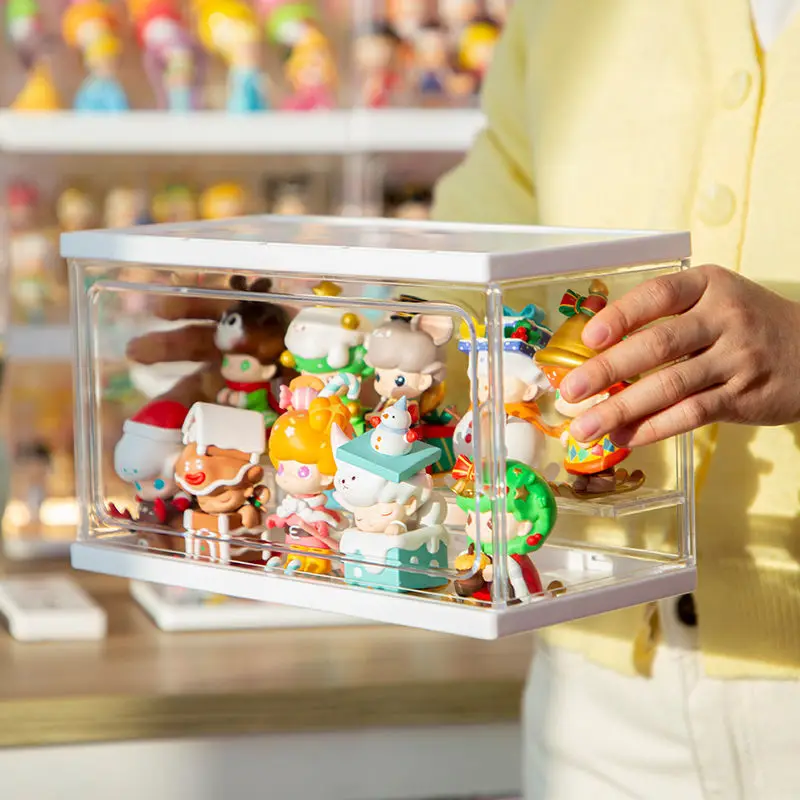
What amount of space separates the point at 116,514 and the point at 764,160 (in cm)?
38

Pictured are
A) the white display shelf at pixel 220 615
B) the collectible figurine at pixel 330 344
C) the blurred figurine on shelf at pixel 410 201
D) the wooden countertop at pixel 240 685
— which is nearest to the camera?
the collectible figurine at pixel 330 344

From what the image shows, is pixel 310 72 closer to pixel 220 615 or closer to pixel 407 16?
pixel 407 16

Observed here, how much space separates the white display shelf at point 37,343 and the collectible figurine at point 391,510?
976 mm

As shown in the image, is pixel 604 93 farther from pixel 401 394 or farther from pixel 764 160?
pixel 401 394

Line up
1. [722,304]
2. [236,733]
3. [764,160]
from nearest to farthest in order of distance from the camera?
[722,304], [764,160], [236,733]

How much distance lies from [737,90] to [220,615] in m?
0.76

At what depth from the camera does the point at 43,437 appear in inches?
63.9

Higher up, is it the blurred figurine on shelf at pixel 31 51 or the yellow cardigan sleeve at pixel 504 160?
the blurred figurine on shelf at pixel 31 51

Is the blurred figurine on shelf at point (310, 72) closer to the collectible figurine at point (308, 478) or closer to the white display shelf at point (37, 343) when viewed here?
the white display shelf at point (37, 343)

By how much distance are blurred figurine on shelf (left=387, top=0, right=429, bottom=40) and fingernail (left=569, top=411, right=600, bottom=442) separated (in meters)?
1.10

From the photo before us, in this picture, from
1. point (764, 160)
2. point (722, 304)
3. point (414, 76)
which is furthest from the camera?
point (414, 76)

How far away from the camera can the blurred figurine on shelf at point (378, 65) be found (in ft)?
5.15

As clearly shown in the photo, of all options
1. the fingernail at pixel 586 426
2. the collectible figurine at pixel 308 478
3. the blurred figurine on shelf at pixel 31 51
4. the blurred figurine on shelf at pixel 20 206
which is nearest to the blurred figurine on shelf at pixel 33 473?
the blurred figurine on shelf at pixel 20 206

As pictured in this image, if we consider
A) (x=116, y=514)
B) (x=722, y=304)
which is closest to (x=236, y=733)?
(x=116, y=514)
